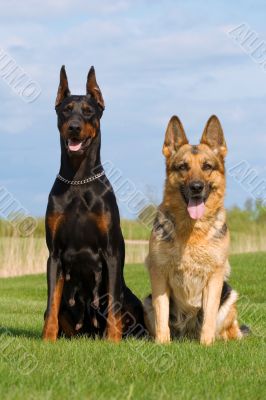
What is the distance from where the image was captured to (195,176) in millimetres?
7133

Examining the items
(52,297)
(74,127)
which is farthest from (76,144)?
(52,297)

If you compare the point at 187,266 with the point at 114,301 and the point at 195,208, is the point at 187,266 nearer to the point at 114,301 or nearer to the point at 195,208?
the point at 195,208

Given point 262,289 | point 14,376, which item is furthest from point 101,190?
point 262,289

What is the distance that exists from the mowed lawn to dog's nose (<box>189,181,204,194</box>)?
1.56 m

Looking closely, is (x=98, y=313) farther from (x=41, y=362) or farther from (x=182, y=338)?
(x=41, y=362)

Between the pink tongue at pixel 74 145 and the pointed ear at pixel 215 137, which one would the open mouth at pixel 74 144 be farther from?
the pointed ear at pixel 215 137

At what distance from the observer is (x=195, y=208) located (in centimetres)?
732

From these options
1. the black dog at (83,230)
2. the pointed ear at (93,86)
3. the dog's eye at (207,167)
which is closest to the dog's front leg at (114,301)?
the black dog at (83,230)

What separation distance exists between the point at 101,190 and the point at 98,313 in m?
1.36

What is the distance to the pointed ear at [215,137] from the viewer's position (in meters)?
7.48

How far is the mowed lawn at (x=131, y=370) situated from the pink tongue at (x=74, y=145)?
6.51 ft

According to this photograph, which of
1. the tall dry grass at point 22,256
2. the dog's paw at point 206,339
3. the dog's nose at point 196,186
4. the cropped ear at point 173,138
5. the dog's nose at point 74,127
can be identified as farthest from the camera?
the tall dry grass at point 22,256

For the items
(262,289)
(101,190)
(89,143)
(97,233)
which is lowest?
(262,289)

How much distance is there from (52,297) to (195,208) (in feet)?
5.75
